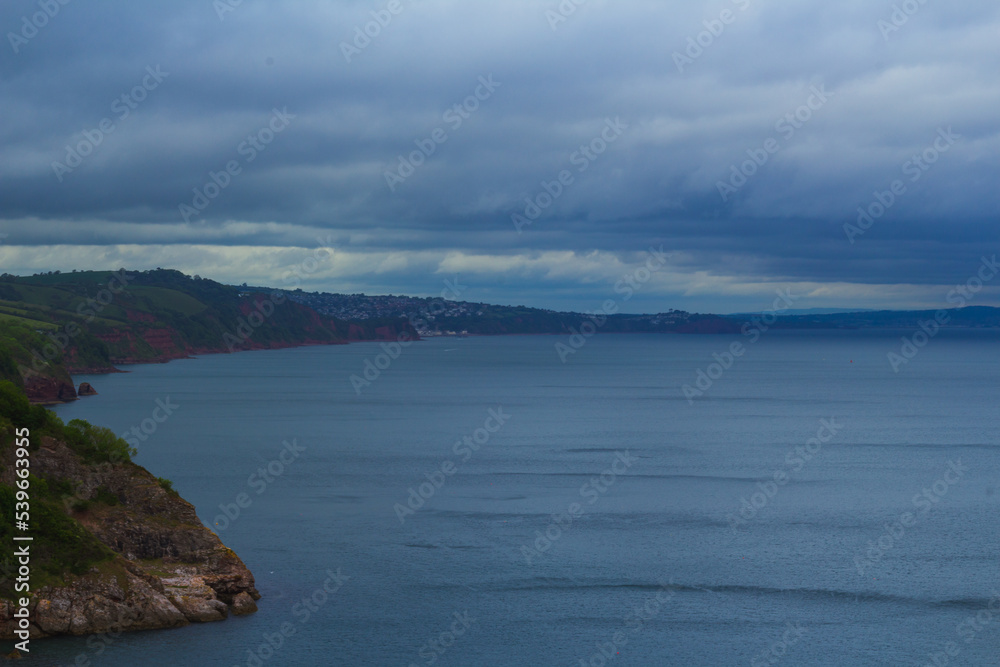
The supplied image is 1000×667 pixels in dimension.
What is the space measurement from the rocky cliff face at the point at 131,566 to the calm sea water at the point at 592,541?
1.27 meters

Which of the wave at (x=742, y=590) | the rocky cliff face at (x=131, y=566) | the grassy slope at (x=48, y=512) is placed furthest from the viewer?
the wave at (x=742, y=590)

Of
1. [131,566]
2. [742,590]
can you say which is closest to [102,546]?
[131,566]

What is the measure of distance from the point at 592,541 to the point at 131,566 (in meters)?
32.1

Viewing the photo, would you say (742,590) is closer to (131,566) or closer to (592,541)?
(592,541)

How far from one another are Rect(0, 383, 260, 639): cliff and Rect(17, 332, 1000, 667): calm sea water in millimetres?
1396

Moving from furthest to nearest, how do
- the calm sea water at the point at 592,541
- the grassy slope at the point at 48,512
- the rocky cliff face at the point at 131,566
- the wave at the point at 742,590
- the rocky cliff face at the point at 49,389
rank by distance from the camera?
the rocky cliff face at the point at 49,389
the wave at the point at 742,590
the calm sea water at the point at 592,541
the grassy slope at the point at 48,512
the rocky cliff face at the point at 131,566

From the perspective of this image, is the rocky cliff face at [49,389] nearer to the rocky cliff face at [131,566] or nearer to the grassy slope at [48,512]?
the grassy slope at [48,512]

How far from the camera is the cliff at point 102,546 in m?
46.1

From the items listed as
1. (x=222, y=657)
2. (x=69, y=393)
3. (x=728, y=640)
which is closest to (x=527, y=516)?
(x=728, y=640)

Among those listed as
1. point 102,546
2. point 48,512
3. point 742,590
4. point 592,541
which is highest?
point 742,590

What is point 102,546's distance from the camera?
48281 millimetres

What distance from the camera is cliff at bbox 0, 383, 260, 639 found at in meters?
46.1

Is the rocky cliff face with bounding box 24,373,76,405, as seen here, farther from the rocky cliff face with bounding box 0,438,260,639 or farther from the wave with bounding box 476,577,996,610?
the wave with bounding box 476,577,996,610

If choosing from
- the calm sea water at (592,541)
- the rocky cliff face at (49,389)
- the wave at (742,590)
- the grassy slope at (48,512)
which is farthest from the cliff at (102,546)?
the rocky cliff face at (49,389)
